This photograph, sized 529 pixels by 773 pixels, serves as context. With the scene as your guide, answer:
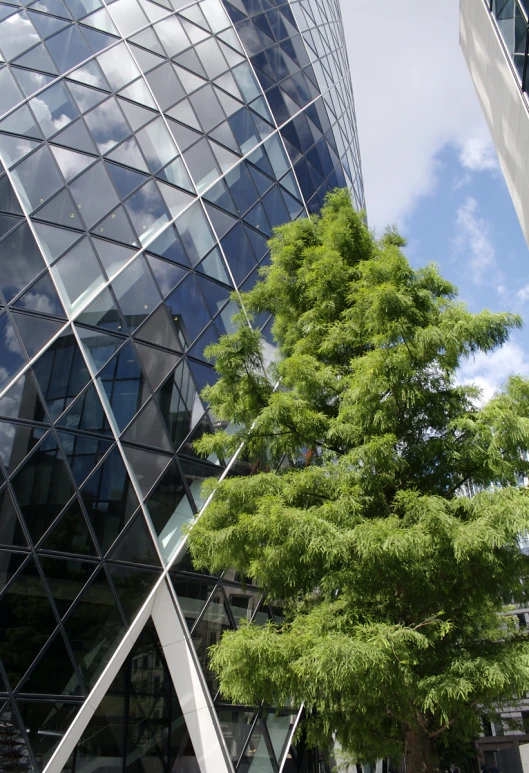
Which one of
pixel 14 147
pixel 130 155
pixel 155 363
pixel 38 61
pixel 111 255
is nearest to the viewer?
pixel 155 363

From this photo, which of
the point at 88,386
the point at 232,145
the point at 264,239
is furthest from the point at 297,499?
the point at 232,145

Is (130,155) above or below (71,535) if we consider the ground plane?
above

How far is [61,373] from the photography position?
39.5 feet

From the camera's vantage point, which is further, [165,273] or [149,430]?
[165,273]

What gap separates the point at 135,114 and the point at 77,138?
200 cm

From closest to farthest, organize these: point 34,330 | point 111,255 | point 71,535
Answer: point 71,535, point 34,330, point 111,255

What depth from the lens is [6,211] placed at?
1307 centimetres

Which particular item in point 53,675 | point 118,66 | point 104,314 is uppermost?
point 118,66

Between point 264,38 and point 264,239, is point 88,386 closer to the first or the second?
point 264,239

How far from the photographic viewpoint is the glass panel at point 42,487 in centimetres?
1076

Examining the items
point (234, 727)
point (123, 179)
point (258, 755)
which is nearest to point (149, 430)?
point (234, 727)

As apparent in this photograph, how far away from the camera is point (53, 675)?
33.4 feet

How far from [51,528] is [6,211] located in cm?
703

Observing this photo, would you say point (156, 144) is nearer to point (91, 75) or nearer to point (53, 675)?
point (91, 75)
